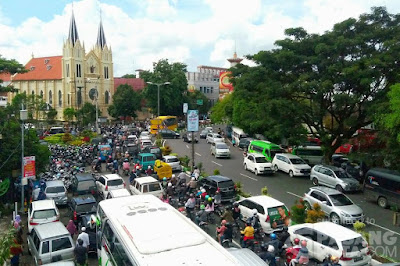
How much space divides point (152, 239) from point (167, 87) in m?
60.1

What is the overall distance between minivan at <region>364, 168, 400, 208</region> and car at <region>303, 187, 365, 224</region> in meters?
3.23

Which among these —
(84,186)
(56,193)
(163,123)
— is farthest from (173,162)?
(163,123)

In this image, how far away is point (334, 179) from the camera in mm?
21828

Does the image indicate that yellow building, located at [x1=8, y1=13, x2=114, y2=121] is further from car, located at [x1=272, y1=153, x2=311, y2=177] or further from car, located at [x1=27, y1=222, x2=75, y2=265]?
car, located at [x1=27, y1=222, x2=75, y2=265]

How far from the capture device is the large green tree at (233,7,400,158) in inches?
893

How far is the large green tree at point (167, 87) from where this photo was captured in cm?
6569

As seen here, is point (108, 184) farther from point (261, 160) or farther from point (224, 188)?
point (261, 160)

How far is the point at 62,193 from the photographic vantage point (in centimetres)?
2003

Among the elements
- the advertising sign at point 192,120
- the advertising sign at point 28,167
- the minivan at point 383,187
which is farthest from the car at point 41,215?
the minivan at point 383,187

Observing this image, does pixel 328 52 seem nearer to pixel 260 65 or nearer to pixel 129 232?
pixel 260 65

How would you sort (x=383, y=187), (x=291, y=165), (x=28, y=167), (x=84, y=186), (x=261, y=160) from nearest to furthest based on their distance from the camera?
(x=28, y=167) → (x=383, y=187) → (x=84, y=186) → (x=291, y=165) → (x=261, y=160)

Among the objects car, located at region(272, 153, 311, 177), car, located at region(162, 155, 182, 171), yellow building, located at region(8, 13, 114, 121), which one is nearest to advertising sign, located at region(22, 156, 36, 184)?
car, located at region(162, 155, 182, 171)

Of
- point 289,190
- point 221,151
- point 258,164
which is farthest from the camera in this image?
point 221,151

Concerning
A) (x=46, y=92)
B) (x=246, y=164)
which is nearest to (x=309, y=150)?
(x=246, y=164)
